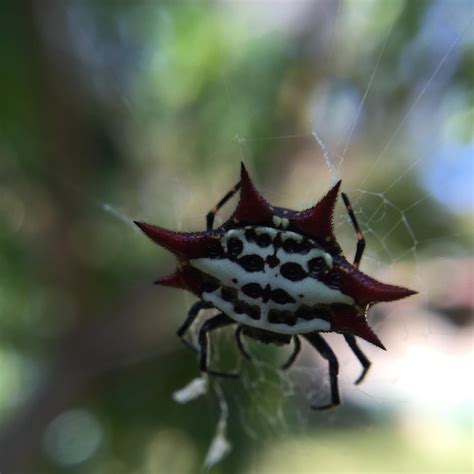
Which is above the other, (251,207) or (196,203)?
(196,203)

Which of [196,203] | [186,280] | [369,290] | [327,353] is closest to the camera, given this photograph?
[369,290]

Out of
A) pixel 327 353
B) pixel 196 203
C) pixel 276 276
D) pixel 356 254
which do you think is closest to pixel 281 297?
pixel 276 276

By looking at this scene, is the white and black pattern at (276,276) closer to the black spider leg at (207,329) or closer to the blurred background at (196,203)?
the black spider leg at (207,329)

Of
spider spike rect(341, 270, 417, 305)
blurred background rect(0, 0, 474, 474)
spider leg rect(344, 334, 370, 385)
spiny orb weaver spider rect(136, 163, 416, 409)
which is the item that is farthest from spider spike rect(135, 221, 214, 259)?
blurred background rect(0, 0, 474, 474)

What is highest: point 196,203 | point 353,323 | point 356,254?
point 196,203

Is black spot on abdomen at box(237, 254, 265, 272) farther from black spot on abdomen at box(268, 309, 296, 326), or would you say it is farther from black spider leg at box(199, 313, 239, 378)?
black spider leg at box(199, 313, 239, 378)

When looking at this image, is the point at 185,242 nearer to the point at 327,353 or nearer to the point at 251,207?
the point at 251,207
